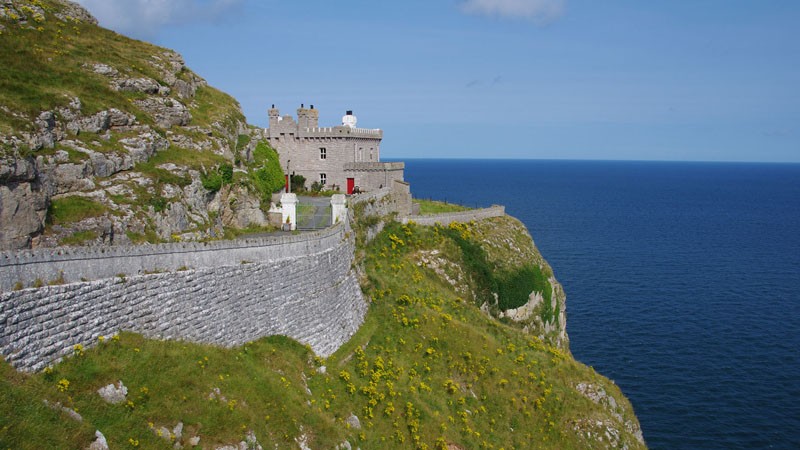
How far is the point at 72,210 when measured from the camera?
31.6 metres

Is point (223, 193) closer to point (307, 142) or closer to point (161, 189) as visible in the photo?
point (161, 189)

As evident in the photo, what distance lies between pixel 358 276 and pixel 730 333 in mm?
49203

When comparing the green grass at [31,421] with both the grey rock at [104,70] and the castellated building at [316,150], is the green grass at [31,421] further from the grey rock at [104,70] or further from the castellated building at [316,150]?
the castellated building at [316,150]

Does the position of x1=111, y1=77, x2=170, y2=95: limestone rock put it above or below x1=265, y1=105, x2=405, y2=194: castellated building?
above

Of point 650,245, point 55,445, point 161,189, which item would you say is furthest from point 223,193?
point 650,245

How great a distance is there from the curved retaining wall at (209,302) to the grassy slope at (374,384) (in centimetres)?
82

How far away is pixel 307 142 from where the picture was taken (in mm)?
63312

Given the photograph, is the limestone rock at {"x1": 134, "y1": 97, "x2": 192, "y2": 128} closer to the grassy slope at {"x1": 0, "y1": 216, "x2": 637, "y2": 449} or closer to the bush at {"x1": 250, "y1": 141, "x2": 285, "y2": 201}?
the bush at {"x1": 250, "y1": 141, "x2": 285, "y2": 201}

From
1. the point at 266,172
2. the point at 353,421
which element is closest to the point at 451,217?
the point at 266,172

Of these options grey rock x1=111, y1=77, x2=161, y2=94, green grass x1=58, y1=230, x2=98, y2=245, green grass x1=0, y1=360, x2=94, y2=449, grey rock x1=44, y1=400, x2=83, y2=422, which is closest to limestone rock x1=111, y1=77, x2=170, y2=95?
grey rock x1=111, y1=77, x2=161, y2=94

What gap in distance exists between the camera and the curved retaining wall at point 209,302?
2061 centimetres

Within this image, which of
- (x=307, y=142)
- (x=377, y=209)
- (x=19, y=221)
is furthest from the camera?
(x=307, y=142)

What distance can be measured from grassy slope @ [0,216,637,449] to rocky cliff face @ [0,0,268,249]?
32.8 ft

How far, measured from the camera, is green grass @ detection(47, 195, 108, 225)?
3083 centimetres
